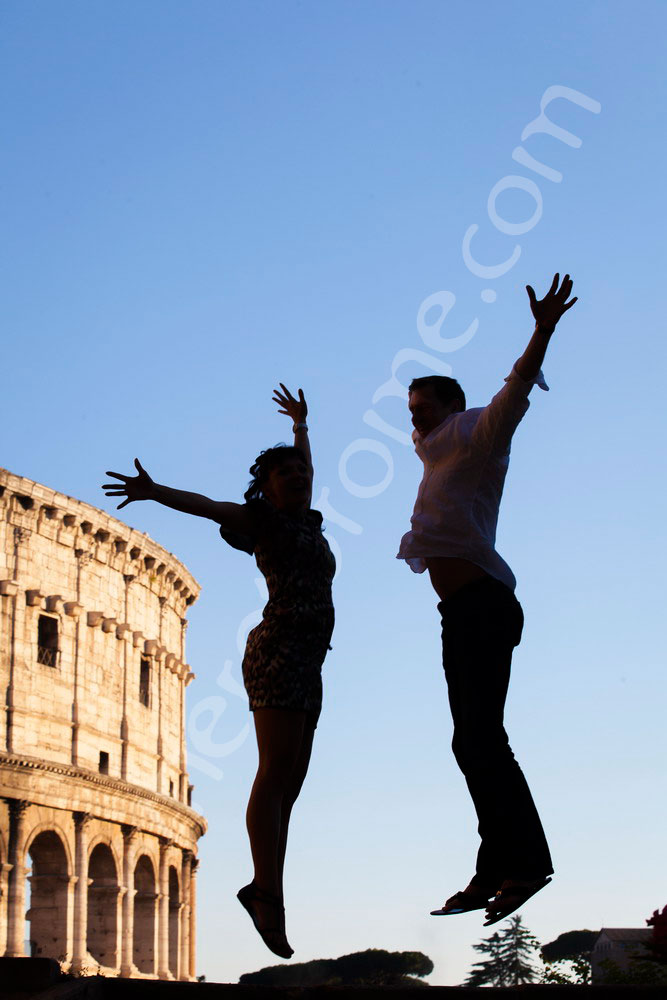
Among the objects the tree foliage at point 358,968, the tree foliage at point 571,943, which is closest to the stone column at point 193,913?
the tree foliage at point 358,968

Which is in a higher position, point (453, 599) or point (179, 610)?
point (179, 610)

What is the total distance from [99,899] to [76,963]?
3157 mm

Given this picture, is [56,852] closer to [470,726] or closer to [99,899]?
[99,899]

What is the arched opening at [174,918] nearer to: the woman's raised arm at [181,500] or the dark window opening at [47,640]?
the dark window opening at [47,640]

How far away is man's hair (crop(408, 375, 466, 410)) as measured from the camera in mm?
5914

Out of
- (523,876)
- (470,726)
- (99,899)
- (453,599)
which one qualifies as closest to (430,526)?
(453,599)

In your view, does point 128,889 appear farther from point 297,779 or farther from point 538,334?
point 538,334

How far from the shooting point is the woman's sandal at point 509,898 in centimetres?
512

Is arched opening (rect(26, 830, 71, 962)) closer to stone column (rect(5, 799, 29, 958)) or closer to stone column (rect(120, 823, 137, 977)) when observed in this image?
stone column (rect(5, 799, 29, 958))

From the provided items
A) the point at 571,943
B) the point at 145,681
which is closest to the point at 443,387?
the point at 145,681

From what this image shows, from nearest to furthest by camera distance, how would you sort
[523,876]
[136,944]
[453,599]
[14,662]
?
[523,876]
[453,599]
[14,662]
[136,944]

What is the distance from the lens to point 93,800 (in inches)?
1371

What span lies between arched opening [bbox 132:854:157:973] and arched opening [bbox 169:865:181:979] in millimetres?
1338

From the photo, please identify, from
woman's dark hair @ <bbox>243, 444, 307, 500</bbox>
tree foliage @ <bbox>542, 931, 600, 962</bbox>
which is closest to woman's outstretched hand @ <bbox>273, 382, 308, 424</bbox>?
woman's dark hair @ <bbox>243, 444, 307, 500</bbox>
